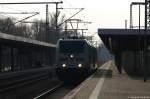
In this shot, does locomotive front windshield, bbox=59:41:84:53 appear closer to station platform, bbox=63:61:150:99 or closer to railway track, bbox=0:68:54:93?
railway track, bbox=0:68:54:93

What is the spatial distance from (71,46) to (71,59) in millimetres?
1022

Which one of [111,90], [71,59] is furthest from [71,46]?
[111,90]

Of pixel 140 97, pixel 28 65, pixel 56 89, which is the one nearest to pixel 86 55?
pixel 56 89

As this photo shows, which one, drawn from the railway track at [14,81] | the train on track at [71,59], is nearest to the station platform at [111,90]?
the train on track at [71,59]

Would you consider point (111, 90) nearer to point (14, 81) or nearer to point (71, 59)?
point (71, 59)

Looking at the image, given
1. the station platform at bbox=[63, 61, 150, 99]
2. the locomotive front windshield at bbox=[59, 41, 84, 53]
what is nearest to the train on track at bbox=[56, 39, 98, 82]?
the locomotive front windshield at bbox=[59, 41, 84, 53]

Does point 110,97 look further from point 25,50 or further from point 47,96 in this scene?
point 25,50

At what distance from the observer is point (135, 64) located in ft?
144

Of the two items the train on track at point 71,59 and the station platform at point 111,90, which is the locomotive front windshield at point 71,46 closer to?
the train on track at point 71,59

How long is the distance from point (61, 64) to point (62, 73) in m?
0.63

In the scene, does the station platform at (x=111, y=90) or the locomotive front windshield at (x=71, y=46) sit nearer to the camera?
the station platform at (x=111, y=90)

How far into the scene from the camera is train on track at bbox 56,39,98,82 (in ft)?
99.6

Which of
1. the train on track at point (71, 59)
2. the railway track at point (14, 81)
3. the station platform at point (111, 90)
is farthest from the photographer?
the train on track at point (71, 59)

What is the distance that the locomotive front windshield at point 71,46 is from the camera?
31219mm
